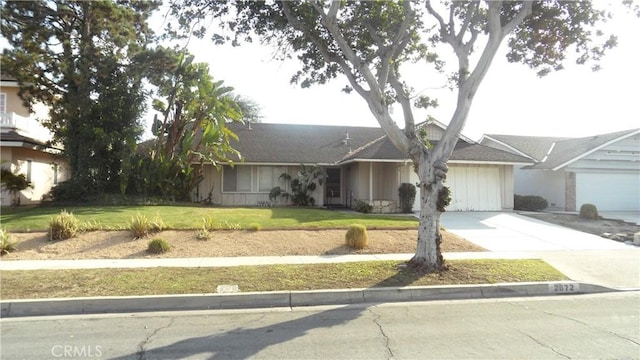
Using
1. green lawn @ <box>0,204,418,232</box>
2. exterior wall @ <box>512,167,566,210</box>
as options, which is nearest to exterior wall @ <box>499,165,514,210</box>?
exterior wall @ <box>512,167,566,210</box>

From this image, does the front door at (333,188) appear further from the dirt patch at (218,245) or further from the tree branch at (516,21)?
the tree branch at (516,21)

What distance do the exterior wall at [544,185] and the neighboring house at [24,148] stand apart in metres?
26.4

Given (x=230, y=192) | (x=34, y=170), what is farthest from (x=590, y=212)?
(x=34, y=170)

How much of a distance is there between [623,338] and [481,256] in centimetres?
577

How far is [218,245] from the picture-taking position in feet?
39.6

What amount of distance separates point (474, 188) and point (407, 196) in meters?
3.76

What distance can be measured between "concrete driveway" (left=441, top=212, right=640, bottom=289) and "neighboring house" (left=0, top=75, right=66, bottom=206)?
63.8ft

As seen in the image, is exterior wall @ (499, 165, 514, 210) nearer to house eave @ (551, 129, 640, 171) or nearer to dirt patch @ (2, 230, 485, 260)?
house eave @ (551, 129, 640, 171)

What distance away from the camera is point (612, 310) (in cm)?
742

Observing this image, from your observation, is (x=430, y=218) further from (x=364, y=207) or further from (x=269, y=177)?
(x=269, y=177)

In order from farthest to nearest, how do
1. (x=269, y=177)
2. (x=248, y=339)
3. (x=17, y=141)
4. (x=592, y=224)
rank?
(x=269, y=177), (x=17, y=141), (x=592, y=224), (x=248, y=339)

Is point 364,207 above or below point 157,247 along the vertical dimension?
above

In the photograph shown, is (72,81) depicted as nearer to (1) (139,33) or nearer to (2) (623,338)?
(1) (139,33)

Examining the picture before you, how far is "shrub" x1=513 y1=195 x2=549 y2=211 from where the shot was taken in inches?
912
